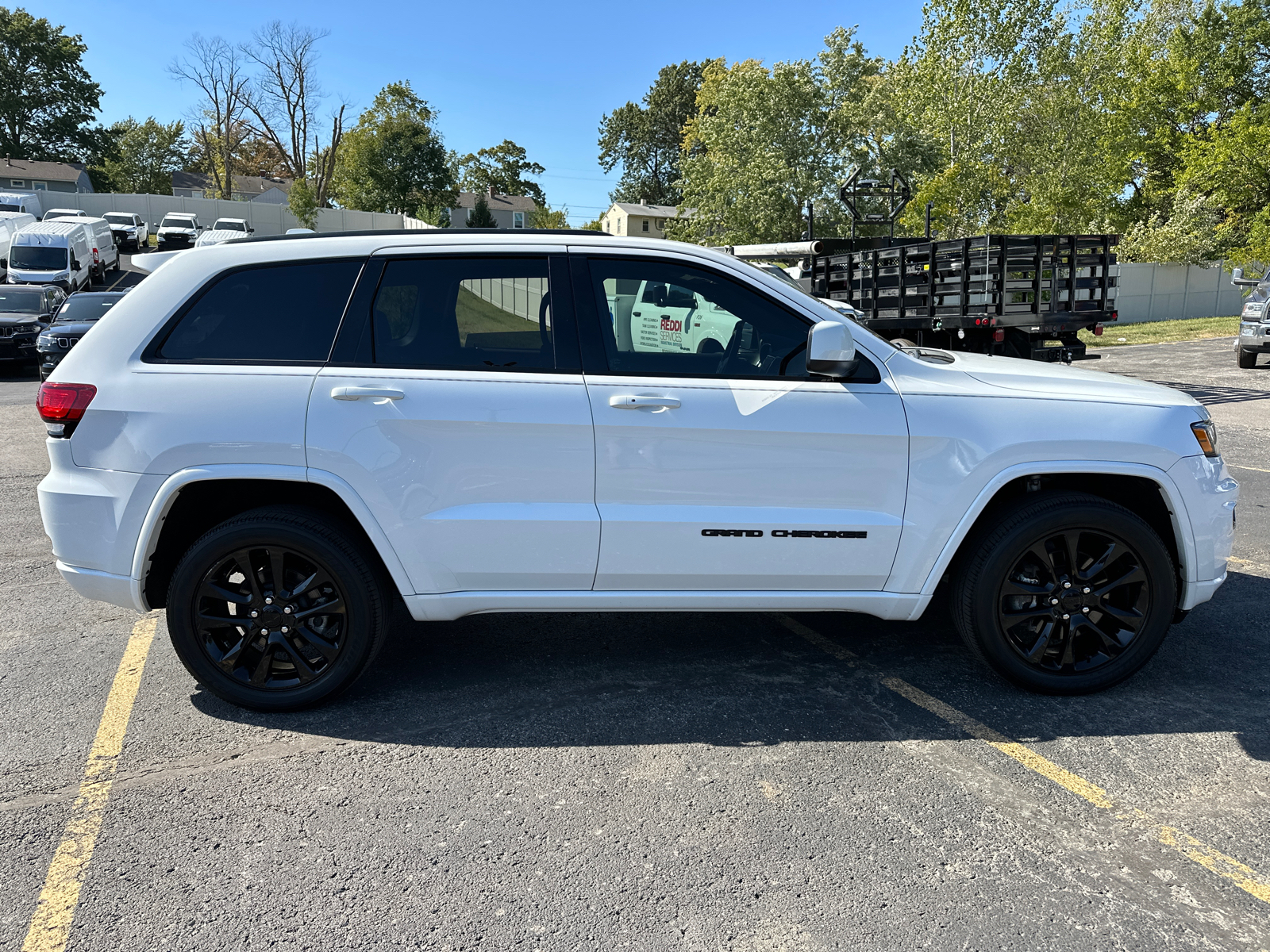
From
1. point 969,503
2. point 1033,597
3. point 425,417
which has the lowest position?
point 1033,597

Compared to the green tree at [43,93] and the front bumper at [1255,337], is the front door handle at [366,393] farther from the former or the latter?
the green tree at [43,93]

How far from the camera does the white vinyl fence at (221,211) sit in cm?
5322

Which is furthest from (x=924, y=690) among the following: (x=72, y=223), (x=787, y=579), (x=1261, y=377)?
(x=72, y=223)

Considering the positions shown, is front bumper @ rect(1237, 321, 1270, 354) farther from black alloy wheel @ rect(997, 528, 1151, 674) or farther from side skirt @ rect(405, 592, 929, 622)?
side skirt @ rect(405, 592, 929, 622)

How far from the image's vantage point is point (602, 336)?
3.76 metres

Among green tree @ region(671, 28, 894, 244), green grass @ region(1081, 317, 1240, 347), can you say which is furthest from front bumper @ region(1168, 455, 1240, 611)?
green tree @ region(671, 28, 894, 244)

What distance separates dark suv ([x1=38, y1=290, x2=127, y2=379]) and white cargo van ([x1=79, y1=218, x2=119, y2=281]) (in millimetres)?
18417

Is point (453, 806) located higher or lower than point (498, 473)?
lower

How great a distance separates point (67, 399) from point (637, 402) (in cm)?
220

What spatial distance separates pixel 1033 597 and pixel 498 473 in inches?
87.7

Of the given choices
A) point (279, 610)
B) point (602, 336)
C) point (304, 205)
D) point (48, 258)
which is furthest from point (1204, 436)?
point (304, 205)

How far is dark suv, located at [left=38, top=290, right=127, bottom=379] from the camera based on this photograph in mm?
16500

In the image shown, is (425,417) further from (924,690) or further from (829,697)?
(924,690)

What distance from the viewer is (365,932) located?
260cm
